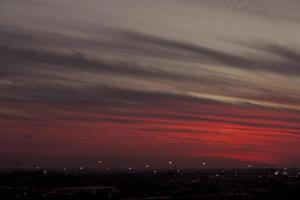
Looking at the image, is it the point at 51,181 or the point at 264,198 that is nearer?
the point at 264,198

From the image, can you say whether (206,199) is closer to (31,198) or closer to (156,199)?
(156,199)

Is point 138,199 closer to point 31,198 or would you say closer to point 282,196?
point 31,198

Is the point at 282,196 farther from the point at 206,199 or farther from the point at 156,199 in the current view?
the point at 156,199

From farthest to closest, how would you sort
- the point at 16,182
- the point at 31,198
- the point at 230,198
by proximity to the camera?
the point at 16,182 < the point at 230,198 < the point at 31,198

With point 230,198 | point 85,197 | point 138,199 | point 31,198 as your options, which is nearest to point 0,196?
point 31,198

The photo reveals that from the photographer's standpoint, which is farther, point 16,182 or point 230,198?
point 16,182

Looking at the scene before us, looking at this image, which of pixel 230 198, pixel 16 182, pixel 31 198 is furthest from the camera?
pixel 16 182

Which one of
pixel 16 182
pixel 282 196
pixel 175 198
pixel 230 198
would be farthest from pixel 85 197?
pixel 16 182
